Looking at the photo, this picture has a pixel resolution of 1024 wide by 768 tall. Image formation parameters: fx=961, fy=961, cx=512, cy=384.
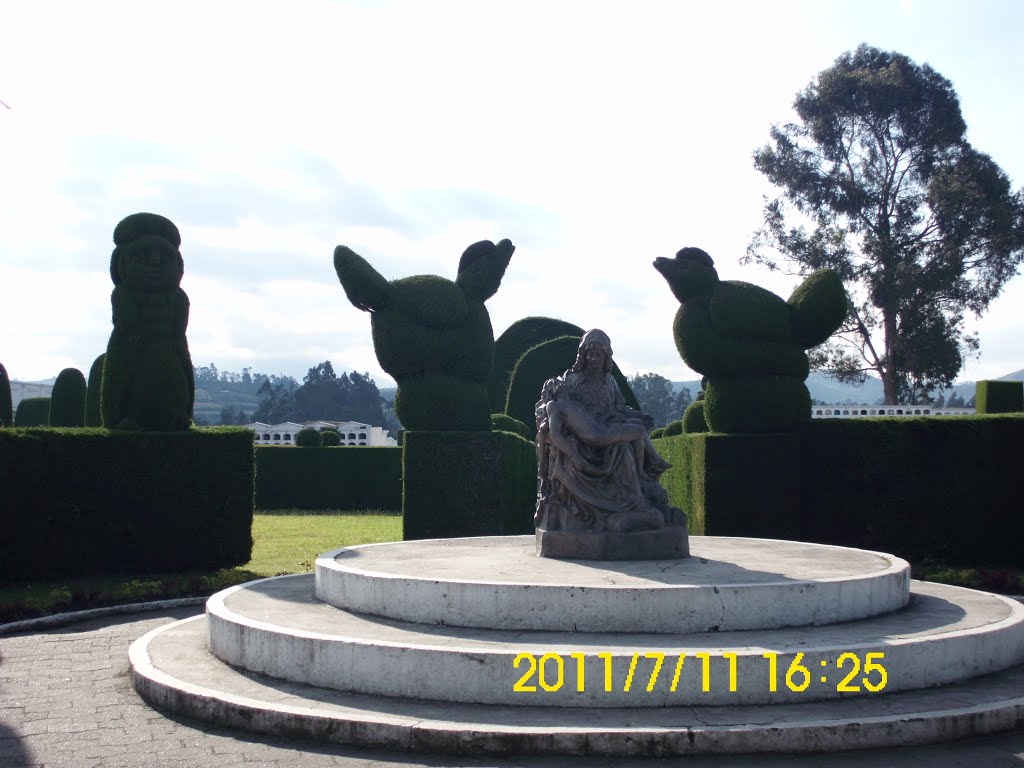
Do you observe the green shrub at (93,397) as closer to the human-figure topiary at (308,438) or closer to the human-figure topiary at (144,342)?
the human-figure topiary at (144,342)

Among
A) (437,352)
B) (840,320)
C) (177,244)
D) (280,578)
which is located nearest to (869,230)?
(840,320)

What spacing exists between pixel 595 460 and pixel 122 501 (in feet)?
27.3

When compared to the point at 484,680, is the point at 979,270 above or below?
above

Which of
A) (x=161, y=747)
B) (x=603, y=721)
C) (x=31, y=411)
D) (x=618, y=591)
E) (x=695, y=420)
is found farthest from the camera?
(x=31, y=411)

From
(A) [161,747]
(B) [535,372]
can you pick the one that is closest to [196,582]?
(A) [161,747]

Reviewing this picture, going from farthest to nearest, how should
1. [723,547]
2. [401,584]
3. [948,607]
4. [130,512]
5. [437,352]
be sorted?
1. [437,352]
2. [130,512]
3. [723,547]
4. [948,607]
5. [401,584]

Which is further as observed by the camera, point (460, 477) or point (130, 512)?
point (460, 477)

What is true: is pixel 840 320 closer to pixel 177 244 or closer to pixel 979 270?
pixel 177 244

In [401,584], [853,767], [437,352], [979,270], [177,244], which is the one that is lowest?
[853,767]

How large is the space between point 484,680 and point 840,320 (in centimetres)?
1239

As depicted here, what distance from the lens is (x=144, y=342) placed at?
15.4 m

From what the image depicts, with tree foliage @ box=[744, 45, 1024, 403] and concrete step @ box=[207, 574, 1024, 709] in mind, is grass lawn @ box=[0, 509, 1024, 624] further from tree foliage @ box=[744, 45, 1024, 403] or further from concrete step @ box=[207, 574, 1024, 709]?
tree foliage @ box=[744, 45, 1024, 403]

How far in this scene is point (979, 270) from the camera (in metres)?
37.4

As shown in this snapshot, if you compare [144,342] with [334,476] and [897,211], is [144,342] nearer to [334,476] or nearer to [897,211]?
[334,476]
